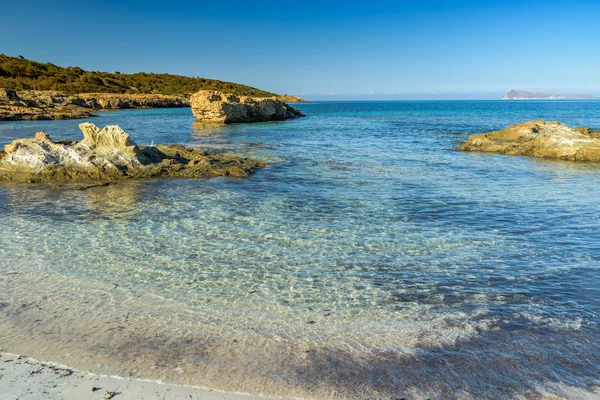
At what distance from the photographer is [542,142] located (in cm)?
2366

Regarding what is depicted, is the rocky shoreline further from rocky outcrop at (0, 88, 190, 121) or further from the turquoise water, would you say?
the turquoise water

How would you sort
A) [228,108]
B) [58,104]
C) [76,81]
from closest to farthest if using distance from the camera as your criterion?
[228,108]
[58,104]
[76,81]

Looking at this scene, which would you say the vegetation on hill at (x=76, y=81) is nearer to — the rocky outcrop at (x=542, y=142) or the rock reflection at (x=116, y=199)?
the rock reflection at (x=116, y=199)

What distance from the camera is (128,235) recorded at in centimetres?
898

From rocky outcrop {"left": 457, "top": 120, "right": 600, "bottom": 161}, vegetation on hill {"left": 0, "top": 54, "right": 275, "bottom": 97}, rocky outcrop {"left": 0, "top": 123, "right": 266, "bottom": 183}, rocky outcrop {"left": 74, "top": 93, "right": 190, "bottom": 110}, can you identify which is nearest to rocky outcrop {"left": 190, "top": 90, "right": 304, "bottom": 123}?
rocky outcrop {"left": 457, "top": 120, "right": 600, "bottom": 161}

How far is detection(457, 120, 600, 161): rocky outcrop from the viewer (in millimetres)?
21719

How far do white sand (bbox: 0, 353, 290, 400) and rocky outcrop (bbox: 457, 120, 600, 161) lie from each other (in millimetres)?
23059

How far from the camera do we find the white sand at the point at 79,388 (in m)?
4.02

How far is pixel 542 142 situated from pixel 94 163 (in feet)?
72.7

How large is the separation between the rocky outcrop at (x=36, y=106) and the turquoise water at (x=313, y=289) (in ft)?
131

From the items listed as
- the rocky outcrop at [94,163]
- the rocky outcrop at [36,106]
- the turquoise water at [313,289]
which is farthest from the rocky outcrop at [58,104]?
the turquoise water at [313,289]

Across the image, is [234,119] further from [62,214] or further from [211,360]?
[211,360]

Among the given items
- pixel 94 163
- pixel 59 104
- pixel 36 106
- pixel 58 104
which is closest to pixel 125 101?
pixel 59 104

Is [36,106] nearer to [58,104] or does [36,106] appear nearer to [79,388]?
[58,104]
